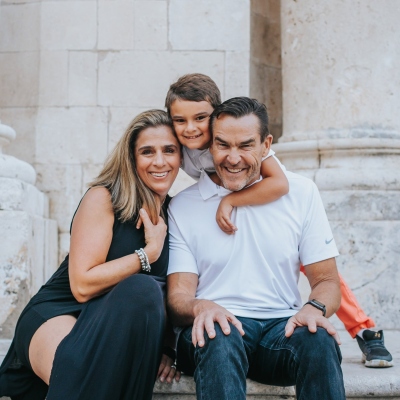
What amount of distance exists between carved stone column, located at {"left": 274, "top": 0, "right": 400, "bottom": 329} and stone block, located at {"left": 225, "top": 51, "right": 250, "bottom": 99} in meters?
0.34

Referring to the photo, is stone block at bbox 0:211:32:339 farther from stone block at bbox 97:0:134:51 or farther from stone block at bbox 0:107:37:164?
stone block at bbox 97:0:134:51

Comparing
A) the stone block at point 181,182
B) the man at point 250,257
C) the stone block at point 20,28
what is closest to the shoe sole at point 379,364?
the man at point 250,257

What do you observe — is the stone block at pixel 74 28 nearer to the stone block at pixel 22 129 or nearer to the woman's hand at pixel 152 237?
the stone block at pixel 22 129

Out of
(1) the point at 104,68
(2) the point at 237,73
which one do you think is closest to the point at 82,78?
(1) the point at 104,68

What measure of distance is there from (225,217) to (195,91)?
632 mm

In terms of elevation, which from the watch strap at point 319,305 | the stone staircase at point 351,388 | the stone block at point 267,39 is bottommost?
the stone staircase at point 351,388

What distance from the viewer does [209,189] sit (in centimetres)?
346

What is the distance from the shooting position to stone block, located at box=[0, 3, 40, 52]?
18.2 feet

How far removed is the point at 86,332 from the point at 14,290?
163 cm

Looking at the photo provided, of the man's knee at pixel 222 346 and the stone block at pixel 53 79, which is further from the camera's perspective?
the stone block at pixel 53 79

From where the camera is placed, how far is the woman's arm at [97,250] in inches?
120

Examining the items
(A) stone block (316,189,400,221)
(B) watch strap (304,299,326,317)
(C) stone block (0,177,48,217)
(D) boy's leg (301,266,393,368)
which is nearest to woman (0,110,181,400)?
(B) watch strap (304,299,326,317)

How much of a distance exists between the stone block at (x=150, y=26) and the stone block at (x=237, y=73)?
47 centimetres

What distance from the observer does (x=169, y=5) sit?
216 inches
